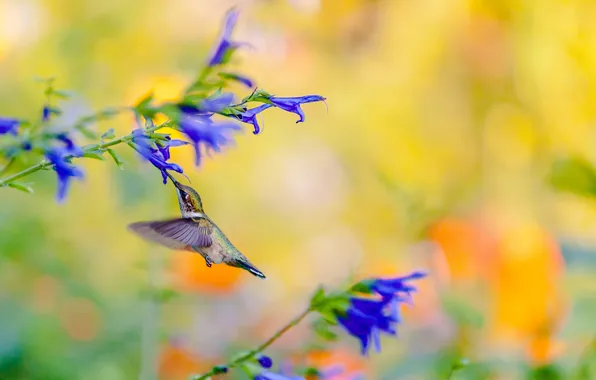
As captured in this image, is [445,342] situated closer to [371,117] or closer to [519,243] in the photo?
[519,243]

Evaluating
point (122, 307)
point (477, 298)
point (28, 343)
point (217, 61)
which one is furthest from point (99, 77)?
point (217, 61)

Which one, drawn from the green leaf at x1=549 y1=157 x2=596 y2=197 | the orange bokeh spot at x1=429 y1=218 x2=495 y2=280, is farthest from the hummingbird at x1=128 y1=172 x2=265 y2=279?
the orange bokeh spot at x1=429 y1=218 x2=495 y2=280

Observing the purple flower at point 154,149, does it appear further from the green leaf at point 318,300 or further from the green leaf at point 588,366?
the green leaf at point 588,366

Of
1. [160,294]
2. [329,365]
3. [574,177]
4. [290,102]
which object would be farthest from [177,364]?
[290,102]

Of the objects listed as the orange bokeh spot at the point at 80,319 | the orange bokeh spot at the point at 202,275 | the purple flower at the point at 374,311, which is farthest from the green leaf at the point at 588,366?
the orange bokeh spot at the point at 80,319

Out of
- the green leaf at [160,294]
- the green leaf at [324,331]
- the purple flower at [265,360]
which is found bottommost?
the purple flower at [265,360]

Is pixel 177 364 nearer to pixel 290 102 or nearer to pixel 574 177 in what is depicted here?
pixel 574 177
